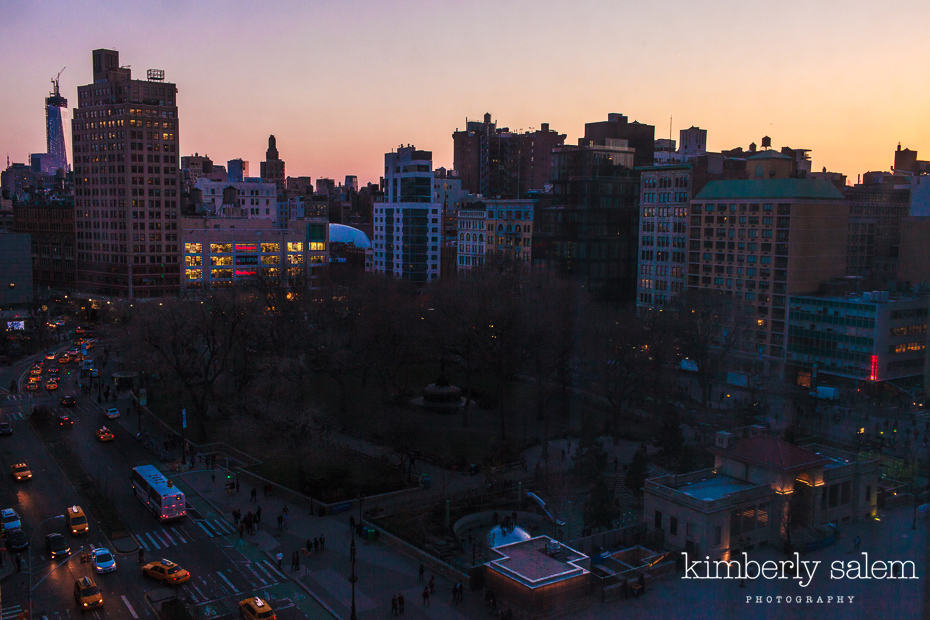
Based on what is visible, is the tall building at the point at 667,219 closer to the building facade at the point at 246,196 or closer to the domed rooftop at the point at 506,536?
the domed rooftop at the point at 506,536

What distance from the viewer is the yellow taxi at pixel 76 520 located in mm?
16156

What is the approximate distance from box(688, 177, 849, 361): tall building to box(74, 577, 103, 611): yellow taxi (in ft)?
79.3

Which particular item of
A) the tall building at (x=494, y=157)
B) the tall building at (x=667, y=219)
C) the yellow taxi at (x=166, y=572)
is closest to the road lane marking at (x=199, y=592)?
the yellow taxi at (x=166, y=572)

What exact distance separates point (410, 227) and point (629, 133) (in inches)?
600

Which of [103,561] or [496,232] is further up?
[496,232]

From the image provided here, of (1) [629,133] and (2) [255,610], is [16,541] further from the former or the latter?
(1) [629,133]

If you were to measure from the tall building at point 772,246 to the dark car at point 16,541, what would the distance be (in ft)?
80.2

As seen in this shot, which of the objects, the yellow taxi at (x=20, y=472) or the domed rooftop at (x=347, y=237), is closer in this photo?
the yellow taxi at (x=20, y=472)

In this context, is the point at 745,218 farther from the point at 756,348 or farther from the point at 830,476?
the point at 830,476

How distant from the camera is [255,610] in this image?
12695 mm

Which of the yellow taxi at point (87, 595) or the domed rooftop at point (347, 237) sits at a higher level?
the domed rooftop at point (347, 237)

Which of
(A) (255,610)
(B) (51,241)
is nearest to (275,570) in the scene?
(A) (255,610)

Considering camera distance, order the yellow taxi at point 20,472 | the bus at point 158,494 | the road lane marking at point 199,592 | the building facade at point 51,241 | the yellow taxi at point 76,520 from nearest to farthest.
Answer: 1. the road lane marking at point 199,592
2. the yellow taxi at point 76,520
3. the bus at point 158,494
4. the yellow taxi at point 20,472
5. the building facade at point 51,241

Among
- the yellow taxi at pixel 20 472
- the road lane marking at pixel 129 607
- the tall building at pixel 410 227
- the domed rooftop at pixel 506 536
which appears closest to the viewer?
the road lane marking at pixel 129 607
